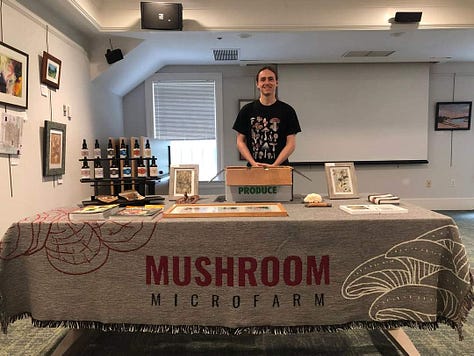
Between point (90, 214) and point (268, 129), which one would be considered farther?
point (268, 129)

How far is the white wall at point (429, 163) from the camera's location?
5.26 metres

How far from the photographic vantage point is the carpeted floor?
1.74 metres

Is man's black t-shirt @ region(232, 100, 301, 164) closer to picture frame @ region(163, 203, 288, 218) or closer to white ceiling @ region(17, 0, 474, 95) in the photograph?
picture frame @ region(163, 203, 288, 218)

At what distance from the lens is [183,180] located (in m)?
1.95

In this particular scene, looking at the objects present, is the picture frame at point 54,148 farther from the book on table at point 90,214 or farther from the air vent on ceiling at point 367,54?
the air vent on ceiling at point 367,54

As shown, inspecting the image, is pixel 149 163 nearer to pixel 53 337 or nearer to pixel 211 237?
pixel 211 237

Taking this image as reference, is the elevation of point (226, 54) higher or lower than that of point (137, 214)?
higher

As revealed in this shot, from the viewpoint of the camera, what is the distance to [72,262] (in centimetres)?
142

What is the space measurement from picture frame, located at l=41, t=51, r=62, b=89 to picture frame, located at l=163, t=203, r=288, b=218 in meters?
1.97

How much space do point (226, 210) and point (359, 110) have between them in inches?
173

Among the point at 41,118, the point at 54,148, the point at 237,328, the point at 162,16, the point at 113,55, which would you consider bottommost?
the point at 237,328

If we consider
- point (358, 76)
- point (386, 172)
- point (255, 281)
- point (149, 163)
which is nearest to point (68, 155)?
point (149, 163)

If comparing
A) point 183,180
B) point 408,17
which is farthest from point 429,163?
point 183,180

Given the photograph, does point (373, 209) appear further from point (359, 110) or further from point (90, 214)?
point (359, 110)
